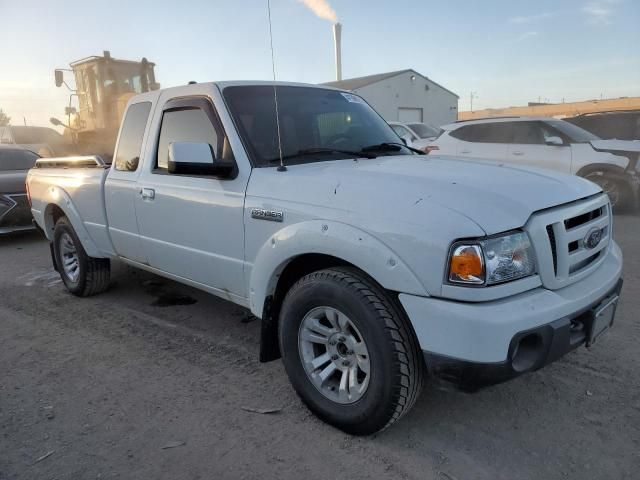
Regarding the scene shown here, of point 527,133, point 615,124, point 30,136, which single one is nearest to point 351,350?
point 527,133

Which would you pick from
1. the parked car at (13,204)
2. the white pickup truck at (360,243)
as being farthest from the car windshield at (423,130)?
the white pickup truck at (360,243)

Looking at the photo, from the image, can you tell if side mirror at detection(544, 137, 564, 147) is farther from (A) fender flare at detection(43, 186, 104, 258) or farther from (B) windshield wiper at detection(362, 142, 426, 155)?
(A) fender flare at detection(43, 186, 104, 258)

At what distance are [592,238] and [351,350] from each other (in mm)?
1353

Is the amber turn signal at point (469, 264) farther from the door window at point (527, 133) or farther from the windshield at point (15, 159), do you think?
the windshield at point (15, 159)

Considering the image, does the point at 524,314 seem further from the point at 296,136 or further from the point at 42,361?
the point at 42,361

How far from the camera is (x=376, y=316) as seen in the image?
7.42 ft

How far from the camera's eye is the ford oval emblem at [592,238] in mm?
2484

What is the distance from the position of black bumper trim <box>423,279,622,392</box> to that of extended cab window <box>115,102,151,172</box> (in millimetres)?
2880

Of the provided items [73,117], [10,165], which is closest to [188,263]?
[10,165]

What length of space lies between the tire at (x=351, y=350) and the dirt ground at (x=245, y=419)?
0.61 ft

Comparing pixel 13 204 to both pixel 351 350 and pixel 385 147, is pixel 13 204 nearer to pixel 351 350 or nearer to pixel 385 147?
pixel 385 147

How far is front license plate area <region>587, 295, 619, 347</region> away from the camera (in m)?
2.35

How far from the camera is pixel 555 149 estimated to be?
8.77 metres

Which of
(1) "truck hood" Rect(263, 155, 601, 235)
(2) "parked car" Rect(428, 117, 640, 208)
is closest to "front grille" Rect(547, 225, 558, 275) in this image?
(1) "truck hood" Rect(263, 155, 601, 235)
